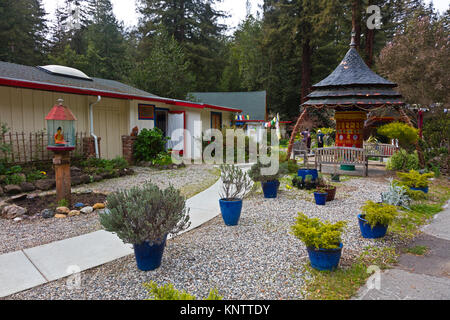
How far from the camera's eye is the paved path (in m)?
2.71

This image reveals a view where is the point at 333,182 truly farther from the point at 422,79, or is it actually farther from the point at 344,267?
the point at 422,79

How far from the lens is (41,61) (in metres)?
26.2

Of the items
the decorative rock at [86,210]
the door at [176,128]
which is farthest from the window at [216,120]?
the decorative rock at [86,210]

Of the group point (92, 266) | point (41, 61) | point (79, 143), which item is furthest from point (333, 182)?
point (41, 61)

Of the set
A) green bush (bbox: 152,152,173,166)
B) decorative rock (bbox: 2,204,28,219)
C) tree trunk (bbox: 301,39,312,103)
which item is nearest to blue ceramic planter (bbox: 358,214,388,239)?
decorative rock (bbox: 2,204,28,219)

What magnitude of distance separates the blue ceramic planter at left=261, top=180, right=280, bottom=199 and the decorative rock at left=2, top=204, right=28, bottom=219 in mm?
4504

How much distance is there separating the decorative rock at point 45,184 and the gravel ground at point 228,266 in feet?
14.3

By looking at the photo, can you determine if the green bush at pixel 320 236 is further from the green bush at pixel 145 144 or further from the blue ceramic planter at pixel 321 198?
the green bush at pixel 145 144

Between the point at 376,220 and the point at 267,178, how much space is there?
2716 mm

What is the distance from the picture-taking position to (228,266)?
3.35m

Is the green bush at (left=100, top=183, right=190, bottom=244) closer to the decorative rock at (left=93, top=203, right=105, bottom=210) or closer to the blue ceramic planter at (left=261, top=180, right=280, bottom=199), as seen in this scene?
the decorative rock at (left=93, top=203, right=105, bottom=210)

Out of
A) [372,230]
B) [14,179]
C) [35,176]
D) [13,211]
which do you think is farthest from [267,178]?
[14,179]

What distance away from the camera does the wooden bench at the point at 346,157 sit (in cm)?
902
